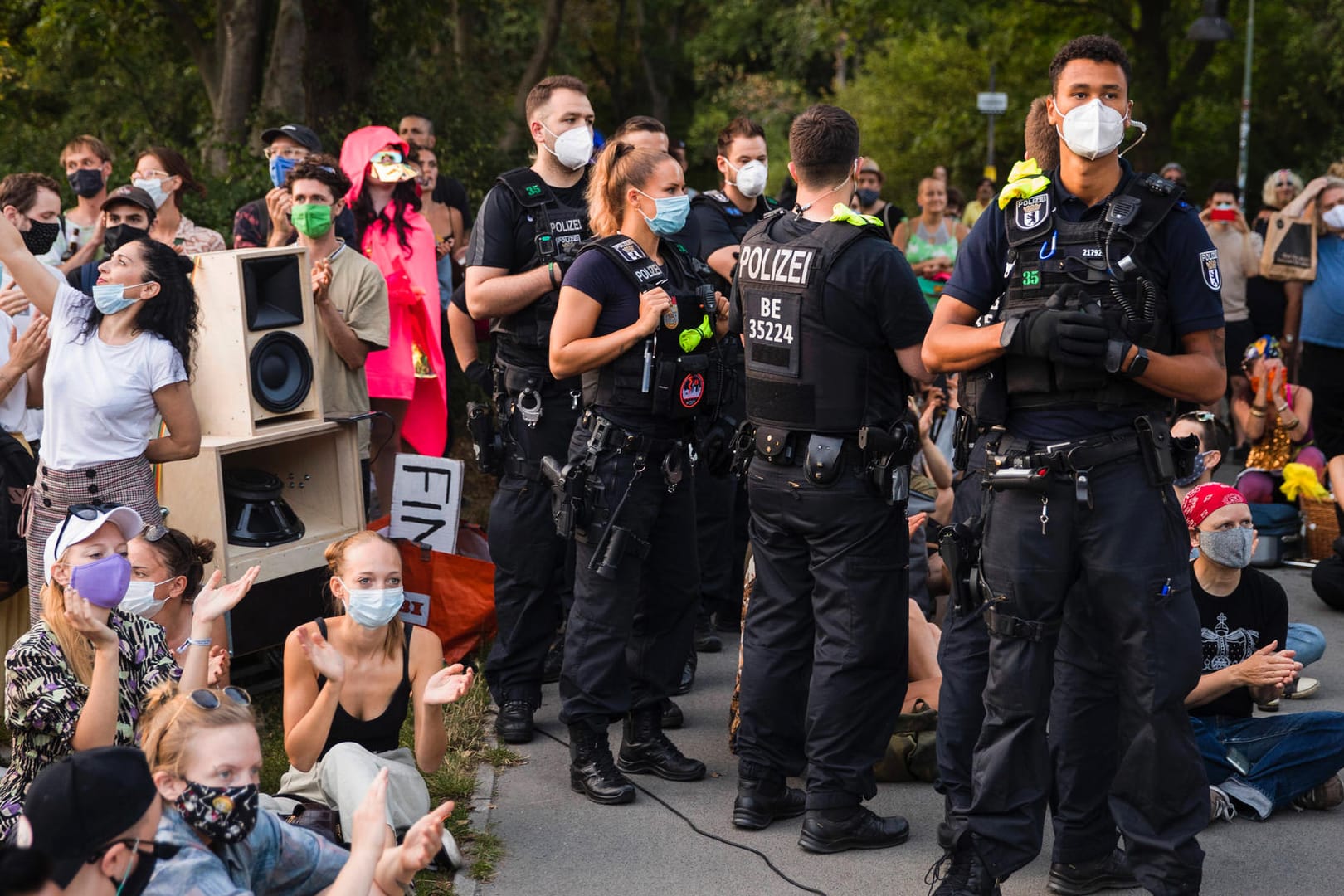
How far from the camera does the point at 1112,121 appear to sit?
3.88m

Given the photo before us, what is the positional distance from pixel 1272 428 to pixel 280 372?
6268 millimetres

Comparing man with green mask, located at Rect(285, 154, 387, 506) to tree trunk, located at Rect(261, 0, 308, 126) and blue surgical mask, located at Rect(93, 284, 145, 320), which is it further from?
tree trunk, located at Rect(261, 0, 308, 126)

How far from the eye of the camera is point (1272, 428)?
9.23 m

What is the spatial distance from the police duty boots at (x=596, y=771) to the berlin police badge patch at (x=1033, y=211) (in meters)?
2.40

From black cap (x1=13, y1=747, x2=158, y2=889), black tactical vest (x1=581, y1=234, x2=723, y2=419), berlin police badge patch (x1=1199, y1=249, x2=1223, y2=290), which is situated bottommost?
black cap (x1=13, y1=747, x2=158, y2=889)

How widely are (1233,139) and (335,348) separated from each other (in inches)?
972

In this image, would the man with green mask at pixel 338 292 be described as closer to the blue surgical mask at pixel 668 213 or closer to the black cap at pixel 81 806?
the blue surgical mask at pixel 668 213

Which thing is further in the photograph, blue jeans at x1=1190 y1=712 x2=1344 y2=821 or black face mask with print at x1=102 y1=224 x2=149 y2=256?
black face mask with print at x1=102 y1=224 x2=149 y2=256

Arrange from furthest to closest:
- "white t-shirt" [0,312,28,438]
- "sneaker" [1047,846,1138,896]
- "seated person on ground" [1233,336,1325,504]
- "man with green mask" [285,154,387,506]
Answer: "seated person on ground" [1233,336,1325,504] < "man with green mask" [285,154,387,506] < "white t-shirt" [0,312,28,438] < "sneaker" [1047,846,1138,896]

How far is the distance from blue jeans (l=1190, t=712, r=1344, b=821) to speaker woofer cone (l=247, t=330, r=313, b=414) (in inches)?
150

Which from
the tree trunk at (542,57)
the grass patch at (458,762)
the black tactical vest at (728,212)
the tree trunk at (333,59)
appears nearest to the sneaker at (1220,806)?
the grass patch at (458,762)

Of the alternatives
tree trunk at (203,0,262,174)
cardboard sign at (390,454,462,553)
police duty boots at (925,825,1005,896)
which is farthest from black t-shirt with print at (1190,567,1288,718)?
tree trunk at (203,0,262,174)

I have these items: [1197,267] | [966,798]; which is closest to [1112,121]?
[1197,267]

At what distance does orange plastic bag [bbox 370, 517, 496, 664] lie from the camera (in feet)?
21.7
